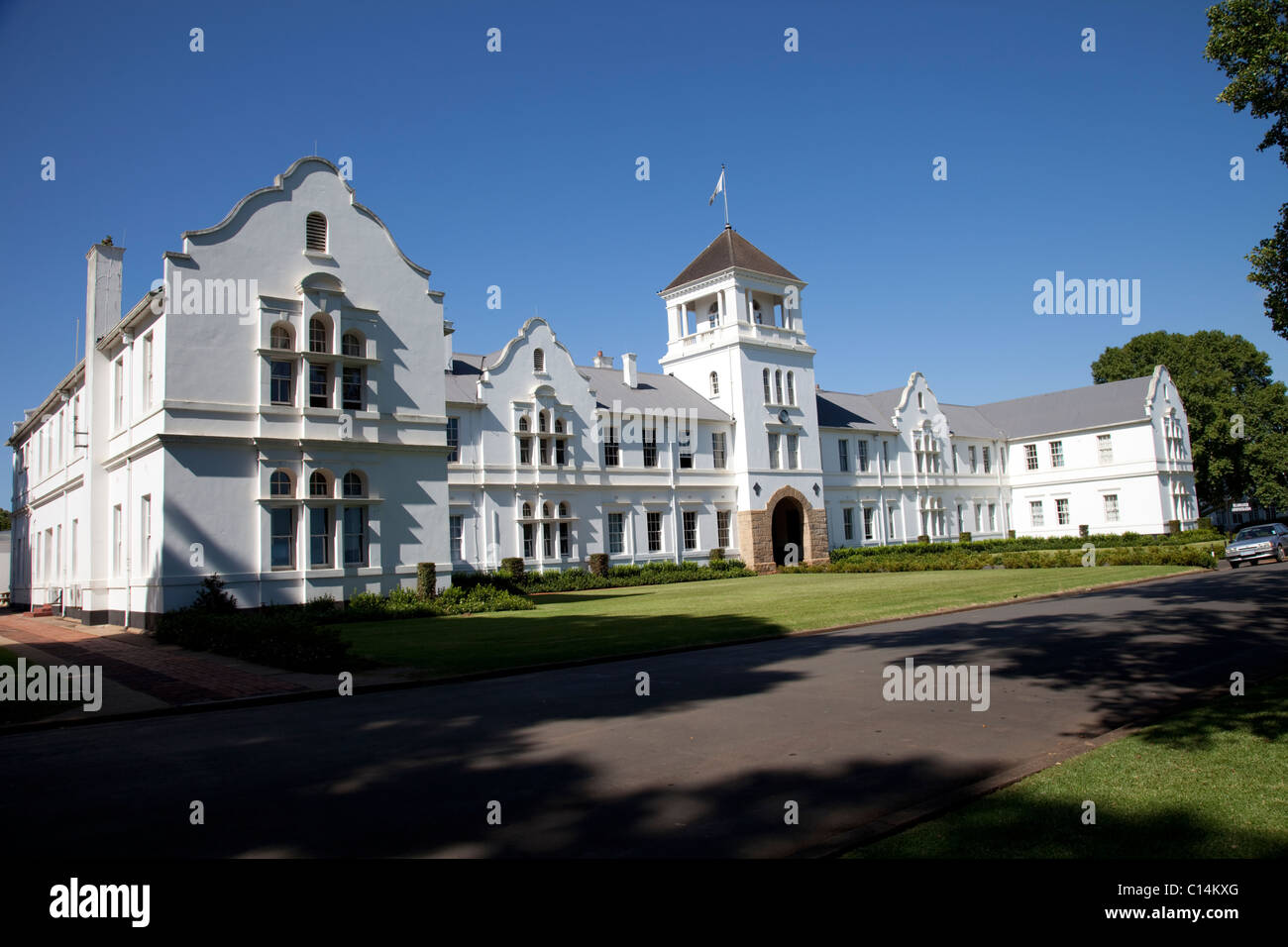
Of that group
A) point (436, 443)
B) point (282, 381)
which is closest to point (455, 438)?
point (436, 443)

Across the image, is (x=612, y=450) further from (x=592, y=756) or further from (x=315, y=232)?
(x=592, y=756)

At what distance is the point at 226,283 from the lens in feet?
81.5

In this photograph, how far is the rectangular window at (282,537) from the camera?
25.0 meters

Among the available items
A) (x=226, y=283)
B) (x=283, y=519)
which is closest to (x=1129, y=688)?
(x=283, y=519)

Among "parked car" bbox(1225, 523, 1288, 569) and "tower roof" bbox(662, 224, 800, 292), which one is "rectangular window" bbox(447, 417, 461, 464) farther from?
"parked car" bbox(1225, 523, 1288, 569)

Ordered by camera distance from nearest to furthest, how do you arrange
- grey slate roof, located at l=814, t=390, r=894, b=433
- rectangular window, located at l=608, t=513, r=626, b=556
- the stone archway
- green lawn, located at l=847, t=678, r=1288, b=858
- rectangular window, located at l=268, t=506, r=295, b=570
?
green lawn, located at l=847, t=678, r=1288, b=858 < rectangular window, located at l=268, t=506, r=295, b=570 < rectangular window, located at l=608, t=513, r=626, b=556 < the stone archway < grey slate roof, located at l=814, t=390, r=894, b=433

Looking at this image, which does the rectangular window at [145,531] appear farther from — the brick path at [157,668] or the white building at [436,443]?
the brick path at [157,668]

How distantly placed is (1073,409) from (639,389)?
120 feet

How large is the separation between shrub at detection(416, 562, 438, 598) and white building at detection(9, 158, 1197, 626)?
15.8 inches

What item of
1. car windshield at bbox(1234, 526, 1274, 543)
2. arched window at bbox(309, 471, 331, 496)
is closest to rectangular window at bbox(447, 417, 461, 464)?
arched window at bbox(309, 471, 331, 496)

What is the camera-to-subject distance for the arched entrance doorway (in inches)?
1881

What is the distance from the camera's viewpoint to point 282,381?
84.4 ft

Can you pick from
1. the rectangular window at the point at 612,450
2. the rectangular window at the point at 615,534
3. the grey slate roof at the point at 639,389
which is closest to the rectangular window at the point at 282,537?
the grey slate roof at the point at 639,389

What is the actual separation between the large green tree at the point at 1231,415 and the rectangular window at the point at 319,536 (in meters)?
64.4
